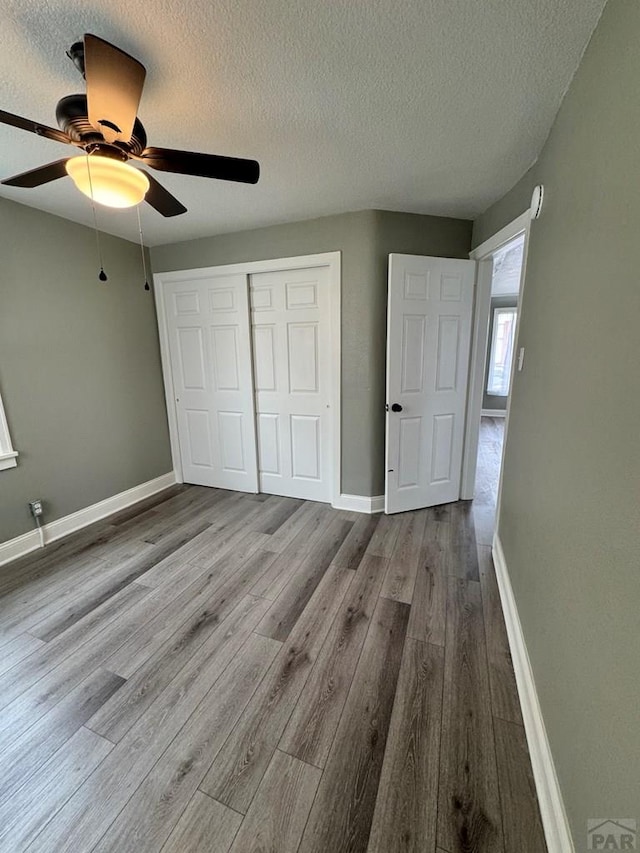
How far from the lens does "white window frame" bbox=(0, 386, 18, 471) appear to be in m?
2.23

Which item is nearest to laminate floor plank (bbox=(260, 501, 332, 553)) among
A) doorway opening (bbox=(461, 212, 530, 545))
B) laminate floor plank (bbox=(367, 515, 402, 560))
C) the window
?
laminate floor plank (bbox=(367, 515, 402, 560))

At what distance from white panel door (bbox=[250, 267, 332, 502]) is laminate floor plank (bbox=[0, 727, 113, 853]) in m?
2.14

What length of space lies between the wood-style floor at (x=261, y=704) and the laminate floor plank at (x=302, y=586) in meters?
0.01

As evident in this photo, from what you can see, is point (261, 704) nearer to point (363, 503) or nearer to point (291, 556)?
point (291, 556)

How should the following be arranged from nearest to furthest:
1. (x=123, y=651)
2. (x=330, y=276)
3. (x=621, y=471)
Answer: (x=621, y=471) → (x=123, y=651) → (x=330, y=276)

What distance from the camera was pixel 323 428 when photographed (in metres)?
2.98

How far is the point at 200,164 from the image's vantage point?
→ 124cm

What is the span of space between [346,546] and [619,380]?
195 cm

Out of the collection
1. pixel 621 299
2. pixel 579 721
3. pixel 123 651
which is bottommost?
pixel 123 651

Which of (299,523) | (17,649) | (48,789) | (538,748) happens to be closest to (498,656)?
(538,748)

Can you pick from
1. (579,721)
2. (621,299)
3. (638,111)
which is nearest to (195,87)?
(638,111)

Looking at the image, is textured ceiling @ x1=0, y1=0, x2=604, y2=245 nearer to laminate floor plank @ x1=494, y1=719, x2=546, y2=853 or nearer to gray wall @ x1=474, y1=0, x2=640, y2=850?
gray wall @ x1=474, y1=0, x2=640, y2=850

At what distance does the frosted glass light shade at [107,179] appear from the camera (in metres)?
1.16

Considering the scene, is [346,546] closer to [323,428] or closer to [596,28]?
[323,428]
